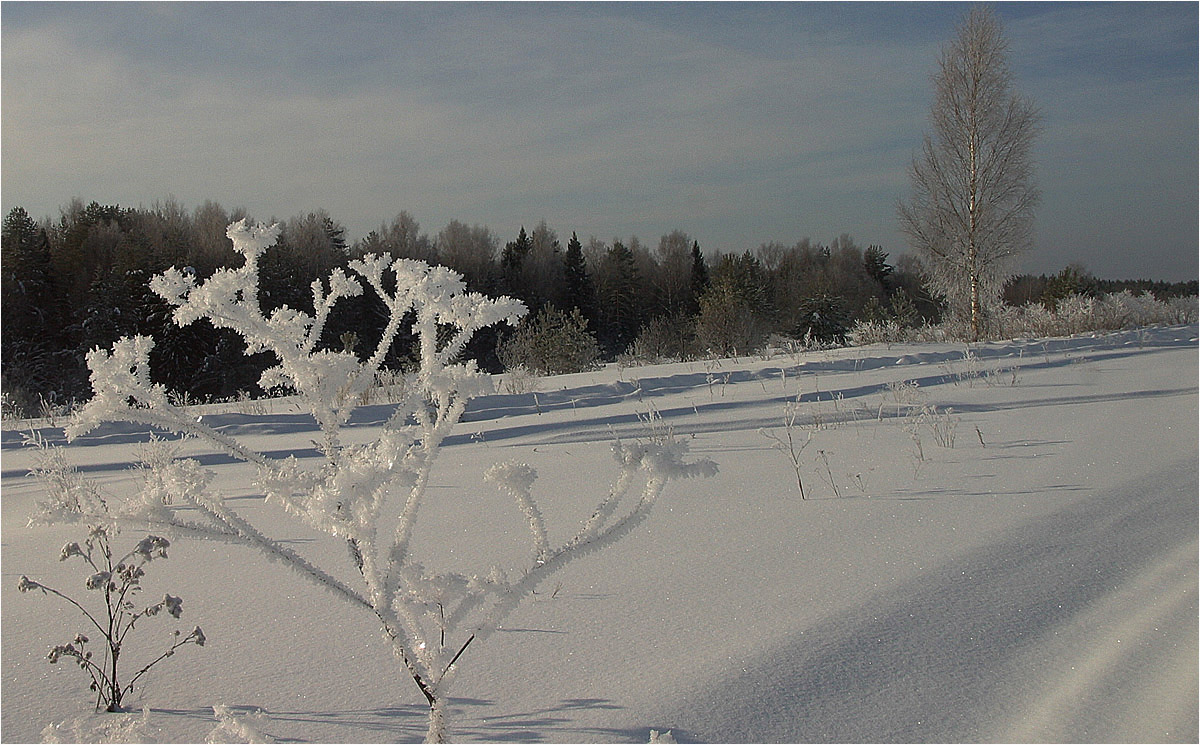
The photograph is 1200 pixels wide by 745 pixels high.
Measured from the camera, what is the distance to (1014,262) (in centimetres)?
1916

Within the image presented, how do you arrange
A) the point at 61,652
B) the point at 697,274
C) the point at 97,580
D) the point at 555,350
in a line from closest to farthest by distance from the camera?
the point at 61,652
the point at 97,580
the point at 555,350
the point at 697,274

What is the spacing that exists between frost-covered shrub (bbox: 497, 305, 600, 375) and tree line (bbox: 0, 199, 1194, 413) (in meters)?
0.03

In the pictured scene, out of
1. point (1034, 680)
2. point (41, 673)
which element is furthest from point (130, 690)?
point (1034, 680)

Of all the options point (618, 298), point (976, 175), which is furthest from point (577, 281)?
point (976, 175)

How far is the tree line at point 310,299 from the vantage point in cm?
2162

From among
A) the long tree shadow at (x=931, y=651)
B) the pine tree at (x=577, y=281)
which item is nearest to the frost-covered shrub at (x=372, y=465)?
the long tree shadow at (x=931, y=651)

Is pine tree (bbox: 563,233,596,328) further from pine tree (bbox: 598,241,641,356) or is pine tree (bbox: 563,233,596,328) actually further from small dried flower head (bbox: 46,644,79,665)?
small dried flower head (bbox: 46,644,79,665)

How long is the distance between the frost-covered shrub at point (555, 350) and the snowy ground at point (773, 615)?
10.3 meters

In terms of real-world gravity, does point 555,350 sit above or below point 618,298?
below

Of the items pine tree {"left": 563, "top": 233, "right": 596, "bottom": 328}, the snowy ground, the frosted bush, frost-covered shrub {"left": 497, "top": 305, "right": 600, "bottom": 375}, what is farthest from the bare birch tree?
pine tree {"left": 563, "top": 233, "right": 596, "bottom": 328}

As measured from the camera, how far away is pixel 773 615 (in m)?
1.86

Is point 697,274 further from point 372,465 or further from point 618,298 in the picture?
point 372,465

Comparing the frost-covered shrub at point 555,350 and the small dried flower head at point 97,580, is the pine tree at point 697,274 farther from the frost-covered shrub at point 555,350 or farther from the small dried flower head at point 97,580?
the small dried flower head at point 97,580

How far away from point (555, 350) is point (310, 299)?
18.0 m
